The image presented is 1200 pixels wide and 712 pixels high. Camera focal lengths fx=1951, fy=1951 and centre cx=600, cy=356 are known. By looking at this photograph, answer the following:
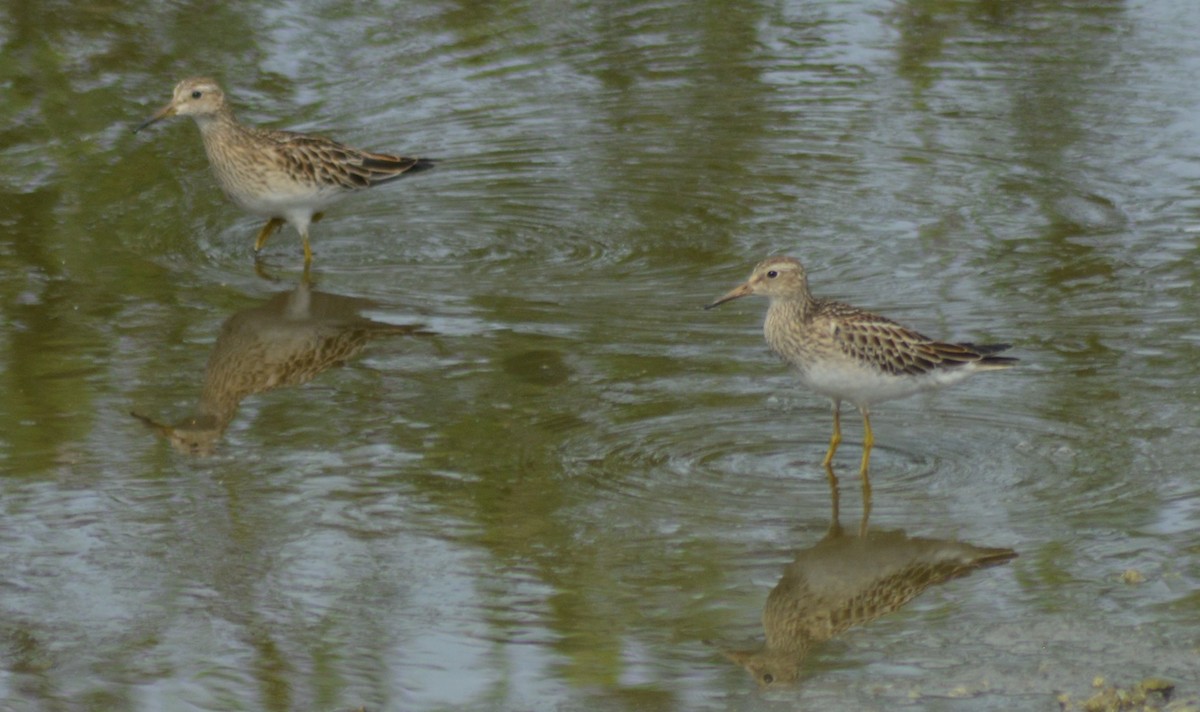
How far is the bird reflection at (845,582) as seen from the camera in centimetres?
688

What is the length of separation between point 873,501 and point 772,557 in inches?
31.4

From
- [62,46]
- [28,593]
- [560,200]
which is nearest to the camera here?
[28,593]

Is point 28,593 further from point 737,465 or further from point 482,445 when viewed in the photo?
point 737,465

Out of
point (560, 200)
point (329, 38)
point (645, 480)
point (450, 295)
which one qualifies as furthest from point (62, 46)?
point (645, 480)

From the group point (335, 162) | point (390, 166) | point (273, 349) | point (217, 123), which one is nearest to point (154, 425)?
point (273, 349)

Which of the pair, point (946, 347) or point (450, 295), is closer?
point (946, 347)

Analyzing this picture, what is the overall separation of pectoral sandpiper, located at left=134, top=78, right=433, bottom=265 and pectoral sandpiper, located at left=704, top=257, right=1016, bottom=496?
4013 mm

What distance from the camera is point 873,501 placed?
8289mm

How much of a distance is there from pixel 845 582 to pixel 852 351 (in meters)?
1.42

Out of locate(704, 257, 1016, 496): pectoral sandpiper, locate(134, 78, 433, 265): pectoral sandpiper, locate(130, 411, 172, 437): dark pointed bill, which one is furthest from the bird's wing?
locate(134, 78, 433, 265): pectoral sandpiper

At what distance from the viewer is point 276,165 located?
1215cm

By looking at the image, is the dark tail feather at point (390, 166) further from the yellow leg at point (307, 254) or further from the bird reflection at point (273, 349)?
the bird reflection at point (273, 349)

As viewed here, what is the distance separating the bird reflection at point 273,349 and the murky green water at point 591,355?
10cm

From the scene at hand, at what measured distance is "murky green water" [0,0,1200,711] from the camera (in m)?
6.95
